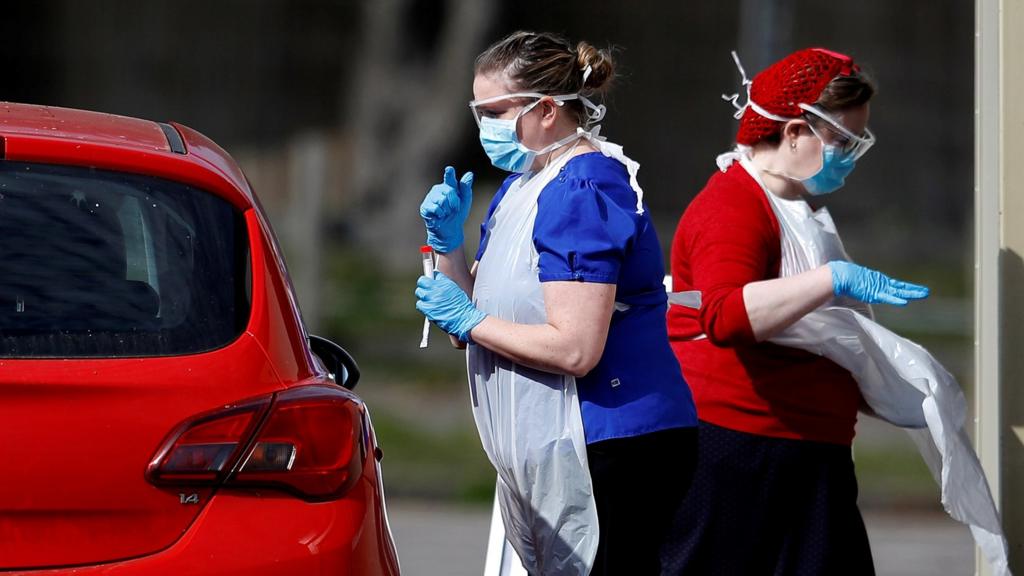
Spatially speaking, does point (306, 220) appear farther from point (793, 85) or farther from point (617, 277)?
point (617, 277)

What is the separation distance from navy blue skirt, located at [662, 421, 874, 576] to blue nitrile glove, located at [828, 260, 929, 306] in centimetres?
42

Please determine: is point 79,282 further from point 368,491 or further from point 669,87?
point 669,87

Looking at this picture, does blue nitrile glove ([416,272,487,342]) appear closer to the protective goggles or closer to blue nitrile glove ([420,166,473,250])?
blue nitrile glove ([420,166,473,250])

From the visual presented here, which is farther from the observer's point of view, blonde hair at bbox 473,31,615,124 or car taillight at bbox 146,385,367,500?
blonde hair at bbox 473,31,615,124

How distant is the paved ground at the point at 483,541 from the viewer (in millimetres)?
6270

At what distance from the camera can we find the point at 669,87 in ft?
50.1

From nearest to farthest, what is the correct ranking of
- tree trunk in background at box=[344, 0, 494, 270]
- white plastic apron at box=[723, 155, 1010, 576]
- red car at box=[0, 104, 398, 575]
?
red car at box=[0, 104, 398, 575] < white plastic apron at box=[723, 155, 1010, 576] < tree trunk in background at box=[344, 0, 494, 270]

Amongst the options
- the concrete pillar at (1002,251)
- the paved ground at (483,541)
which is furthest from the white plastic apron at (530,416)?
the paved ground at (483,541)

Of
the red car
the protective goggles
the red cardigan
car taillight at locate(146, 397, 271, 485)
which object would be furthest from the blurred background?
car taillight at locate(146, 397, 271, 485)

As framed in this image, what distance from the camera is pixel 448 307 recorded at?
9.86 ft

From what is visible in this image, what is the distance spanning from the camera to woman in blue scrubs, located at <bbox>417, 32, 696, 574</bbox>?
285 cm

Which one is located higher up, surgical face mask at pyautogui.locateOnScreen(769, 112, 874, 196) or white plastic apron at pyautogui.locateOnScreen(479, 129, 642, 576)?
surgical face mask at pyautogui.locateOnScreen(769, 112, 874, 196)

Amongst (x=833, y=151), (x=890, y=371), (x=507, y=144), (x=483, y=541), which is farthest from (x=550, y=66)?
(x=483, y=541)

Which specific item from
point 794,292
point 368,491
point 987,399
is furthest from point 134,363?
point 987,399
